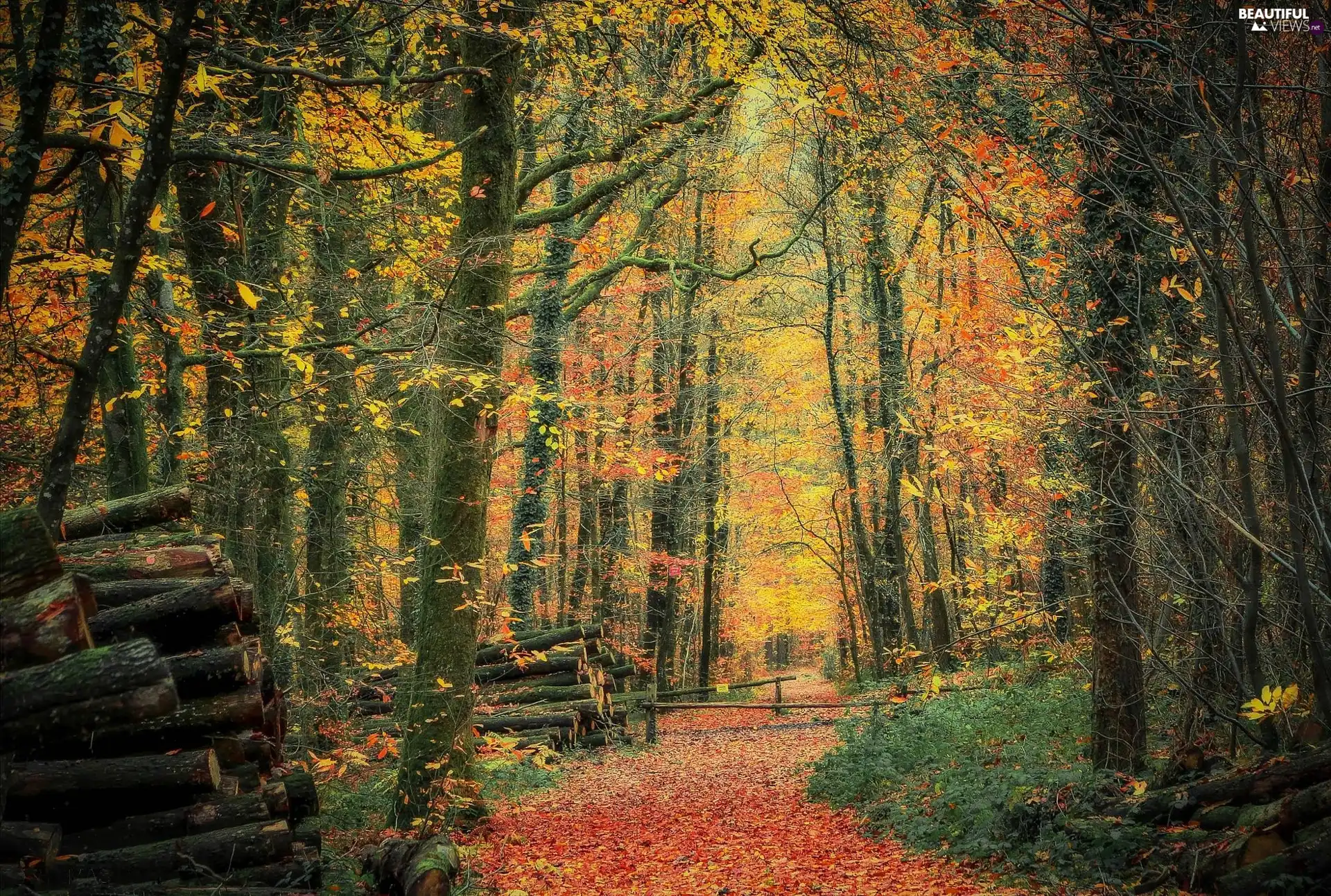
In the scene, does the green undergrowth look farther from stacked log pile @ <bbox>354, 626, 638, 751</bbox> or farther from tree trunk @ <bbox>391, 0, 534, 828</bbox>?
stacked log pile @ <bbox>354, 626, 638, 751</bbox>

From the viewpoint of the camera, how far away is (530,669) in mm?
15523

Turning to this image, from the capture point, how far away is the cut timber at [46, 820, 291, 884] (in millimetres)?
4690

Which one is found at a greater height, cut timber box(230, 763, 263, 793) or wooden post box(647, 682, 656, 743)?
cut timber box(230, 763, 263, 793)

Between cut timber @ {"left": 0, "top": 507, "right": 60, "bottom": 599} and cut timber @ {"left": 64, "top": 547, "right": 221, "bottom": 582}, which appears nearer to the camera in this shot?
cut timber @ {"left": 0, "top": 507, "right": 60, "bottom": 599}

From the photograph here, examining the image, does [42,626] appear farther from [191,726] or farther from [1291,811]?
[1291,811]

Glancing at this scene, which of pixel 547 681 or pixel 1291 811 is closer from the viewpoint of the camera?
pixel 1291 811

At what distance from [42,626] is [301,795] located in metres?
4.35

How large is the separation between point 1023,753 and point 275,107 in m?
10.1

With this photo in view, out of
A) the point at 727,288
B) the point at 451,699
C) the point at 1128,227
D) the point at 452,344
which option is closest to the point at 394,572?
the point at 451,699

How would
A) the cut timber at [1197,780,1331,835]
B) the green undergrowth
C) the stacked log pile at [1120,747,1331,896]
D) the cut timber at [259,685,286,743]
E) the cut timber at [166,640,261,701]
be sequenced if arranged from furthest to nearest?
1. the cut timber at [259,685,286,743]
2. the green undergrowth
3. the cut timber at [166,640,261,701]
4. the cut timber at [1197,780,1331,835]
5. the stacked log pile at [1120,747,1331,896]

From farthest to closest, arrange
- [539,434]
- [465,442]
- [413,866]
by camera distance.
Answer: [539,434]
[465,442]
[413,866]

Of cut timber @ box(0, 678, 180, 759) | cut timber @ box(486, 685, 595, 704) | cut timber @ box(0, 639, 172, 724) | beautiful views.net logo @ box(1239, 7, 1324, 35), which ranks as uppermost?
beautiful views.net logo @ box(1239, 7, 1324, 35)

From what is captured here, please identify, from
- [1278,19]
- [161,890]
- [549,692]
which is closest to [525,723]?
[549,692]

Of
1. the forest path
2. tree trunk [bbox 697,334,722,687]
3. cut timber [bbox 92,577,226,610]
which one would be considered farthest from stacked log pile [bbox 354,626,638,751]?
cut timber [bbox 92,577,226,610]
